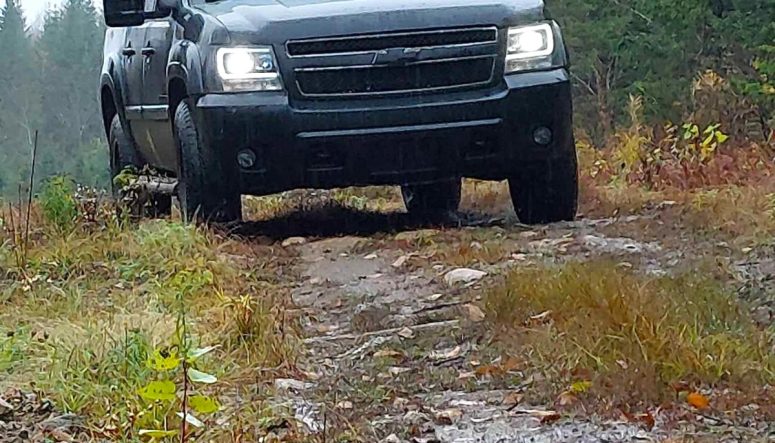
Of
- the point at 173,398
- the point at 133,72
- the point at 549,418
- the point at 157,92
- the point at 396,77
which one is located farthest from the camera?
the point at 133,72

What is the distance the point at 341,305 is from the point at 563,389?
60.3 inches

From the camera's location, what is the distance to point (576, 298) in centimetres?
367

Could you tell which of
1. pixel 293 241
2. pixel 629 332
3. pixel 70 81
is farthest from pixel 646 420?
pixel 70 81

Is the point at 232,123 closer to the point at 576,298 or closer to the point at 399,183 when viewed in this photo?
the point at 399,183

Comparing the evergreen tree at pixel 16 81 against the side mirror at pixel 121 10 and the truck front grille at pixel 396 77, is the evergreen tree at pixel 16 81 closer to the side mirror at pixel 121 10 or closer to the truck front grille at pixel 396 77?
the side mirror at pixel 121 10

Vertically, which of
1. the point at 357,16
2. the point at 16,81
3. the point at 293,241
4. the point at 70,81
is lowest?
the point at 16,81

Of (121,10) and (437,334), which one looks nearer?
(437,334)

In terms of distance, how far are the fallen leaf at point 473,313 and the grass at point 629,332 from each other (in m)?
0.04

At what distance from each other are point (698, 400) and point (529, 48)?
136 inches

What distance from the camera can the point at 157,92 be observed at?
23.1 feet

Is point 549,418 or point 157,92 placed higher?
point 549,418

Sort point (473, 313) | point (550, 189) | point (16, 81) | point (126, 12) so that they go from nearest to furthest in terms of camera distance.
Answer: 1. point (473, 313)
2. point (550, 189)
3. point (126, 12)
4. point (16, 81)

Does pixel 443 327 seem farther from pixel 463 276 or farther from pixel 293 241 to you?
pixel 293 241

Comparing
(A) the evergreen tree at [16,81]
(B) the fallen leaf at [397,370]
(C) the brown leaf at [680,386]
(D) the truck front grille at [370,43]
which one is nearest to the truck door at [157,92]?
(D) the truck front grille at [370,43]
